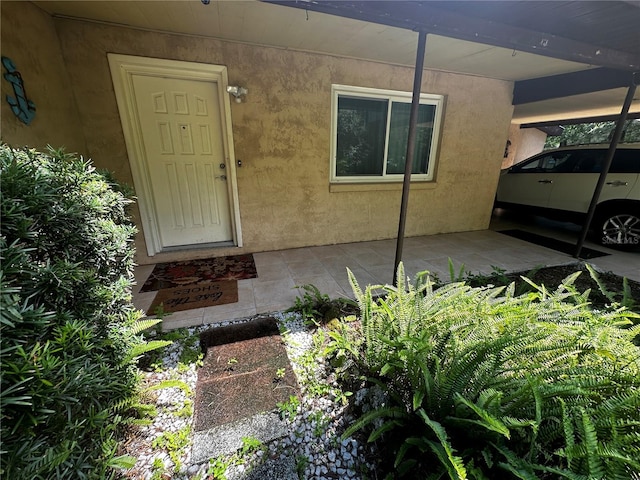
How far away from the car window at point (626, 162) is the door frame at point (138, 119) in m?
5.73

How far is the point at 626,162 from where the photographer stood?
13.2ft

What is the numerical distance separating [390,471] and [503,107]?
5.29 m

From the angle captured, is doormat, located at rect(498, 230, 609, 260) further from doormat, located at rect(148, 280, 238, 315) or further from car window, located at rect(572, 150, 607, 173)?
doormat, located at rect(148, 280, 238, 315)

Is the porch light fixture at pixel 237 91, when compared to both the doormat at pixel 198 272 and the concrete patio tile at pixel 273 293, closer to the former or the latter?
the doormat at pixel 198 272

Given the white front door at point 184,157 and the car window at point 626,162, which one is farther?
the car window at point 626,162

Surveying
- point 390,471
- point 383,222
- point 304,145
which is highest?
point 304,145

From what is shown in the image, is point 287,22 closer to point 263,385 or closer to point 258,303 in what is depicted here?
point 258,303

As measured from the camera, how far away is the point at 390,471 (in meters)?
1.20

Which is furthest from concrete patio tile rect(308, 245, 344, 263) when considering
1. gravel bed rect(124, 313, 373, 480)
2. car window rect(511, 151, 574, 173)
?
car window rect(511, 151, 574, 173)

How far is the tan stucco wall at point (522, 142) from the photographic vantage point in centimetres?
824

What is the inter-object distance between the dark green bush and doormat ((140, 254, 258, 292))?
155 cm

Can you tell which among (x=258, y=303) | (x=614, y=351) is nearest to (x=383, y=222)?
(x=258, y=303)

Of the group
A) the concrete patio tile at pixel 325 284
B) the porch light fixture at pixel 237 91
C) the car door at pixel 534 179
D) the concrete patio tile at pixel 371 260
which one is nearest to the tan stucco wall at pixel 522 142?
the car door at pixel 534 179

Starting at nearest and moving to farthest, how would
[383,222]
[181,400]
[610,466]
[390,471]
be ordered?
[610,466], [390,471], [181,400], [383,222]
